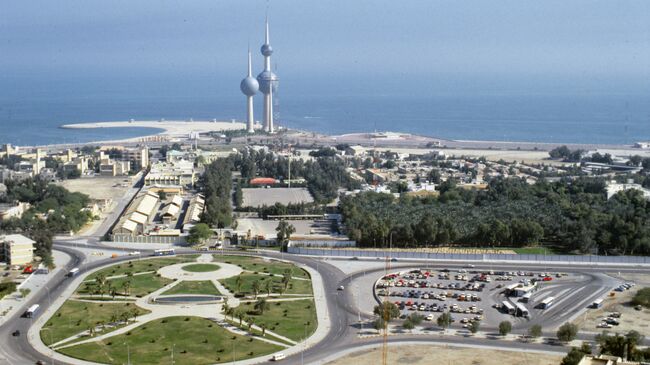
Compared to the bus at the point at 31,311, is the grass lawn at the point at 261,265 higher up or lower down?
higher up

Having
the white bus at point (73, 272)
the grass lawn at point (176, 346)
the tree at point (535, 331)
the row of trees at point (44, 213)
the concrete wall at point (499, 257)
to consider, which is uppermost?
the row of trees at point (44, 213)

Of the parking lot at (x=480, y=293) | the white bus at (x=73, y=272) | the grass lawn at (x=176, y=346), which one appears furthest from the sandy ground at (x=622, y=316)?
the white bus at (x=73, y=272)

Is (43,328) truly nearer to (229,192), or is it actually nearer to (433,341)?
(433,341)

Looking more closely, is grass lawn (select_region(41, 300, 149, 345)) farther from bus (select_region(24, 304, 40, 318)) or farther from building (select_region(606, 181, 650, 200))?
building (select_region(606, 181, 650, 200))

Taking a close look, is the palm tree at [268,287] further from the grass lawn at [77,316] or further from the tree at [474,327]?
the tree at [474,327]

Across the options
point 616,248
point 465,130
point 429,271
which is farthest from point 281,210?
point 465,130

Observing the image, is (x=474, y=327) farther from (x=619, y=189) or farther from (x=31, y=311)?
Result: (x=619, y=189)

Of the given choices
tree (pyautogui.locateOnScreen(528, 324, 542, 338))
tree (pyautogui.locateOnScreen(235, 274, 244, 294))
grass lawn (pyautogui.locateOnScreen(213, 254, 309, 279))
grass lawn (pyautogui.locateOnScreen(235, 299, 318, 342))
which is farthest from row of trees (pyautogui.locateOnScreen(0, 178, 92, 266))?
tree (pyautogui.locateOnScreen(528, 324, 542, 338))
